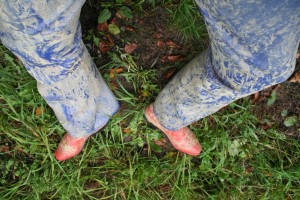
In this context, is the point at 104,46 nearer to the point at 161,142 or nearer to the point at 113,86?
the point at 113,86

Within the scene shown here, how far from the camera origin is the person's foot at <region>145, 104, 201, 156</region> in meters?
2.03

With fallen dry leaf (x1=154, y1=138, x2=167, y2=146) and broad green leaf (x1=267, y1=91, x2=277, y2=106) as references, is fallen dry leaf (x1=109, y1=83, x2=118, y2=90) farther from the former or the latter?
broad green leaf (x1=267, y1=91, x2=277, y2=106)

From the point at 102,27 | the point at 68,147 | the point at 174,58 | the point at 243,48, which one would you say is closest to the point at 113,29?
the point at 102,27

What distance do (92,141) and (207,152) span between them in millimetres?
637

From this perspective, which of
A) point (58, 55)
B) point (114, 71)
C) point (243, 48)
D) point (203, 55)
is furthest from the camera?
point (114, 71)

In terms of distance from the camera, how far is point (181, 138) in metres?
2.06

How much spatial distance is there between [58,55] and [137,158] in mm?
1030

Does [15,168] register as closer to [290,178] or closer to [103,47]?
[103,47]

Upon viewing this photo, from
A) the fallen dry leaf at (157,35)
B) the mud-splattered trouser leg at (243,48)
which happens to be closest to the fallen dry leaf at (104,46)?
the fallen dry leaf at (157,35)

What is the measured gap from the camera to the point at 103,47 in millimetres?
2119

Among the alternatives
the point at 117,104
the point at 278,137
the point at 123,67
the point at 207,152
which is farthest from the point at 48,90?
the point at 278,137

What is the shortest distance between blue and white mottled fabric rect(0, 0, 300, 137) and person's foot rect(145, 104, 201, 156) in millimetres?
329

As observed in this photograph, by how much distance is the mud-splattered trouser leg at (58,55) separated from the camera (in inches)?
44.1

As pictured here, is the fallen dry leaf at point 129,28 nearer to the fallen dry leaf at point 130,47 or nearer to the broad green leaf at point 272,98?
the fallen dry leaf at point 130,47
